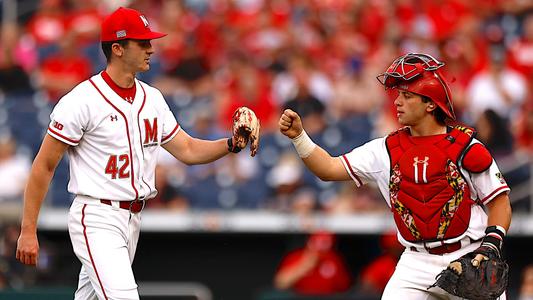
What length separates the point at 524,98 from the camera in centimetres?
1063

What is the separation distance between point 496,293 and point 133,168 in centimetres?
198

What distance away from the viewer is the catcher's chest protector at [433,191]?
5.48 metres

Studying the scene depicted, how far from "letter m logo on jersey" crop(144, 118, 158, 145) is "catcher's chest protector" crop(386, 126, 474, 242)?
1.32 metres

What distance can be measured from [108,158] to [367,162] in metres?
1.38

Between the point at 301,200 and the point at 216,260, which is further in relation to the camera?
the point at 216,260

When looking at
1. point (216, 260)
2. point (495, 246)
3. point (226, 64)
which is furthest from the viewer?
point (226, 64)

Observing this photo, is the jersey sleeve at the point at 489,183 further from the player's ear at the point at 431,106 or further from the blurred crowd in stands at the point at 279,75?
the blurred crowd in stands at the point at 279,75

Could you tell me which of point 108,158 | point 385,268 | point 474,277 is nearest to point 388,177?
point 474,277

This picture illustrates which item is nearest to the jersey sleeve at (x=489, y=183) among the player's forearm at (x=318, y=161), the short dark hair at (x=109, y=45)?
the player's forearm at (x=318, y=161)

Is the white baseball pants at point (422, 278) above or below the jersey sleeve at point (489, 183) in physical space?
below

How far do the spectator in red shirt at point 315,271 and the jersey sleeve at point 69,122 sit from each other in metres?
4.21

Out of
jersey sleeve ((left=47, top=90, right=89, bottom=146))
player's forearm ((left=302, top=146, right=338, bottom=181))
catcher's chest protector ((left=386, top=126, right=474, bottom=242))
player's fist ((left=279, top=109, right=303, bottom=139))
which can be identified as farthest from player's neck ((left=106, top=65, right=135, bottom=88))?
catcher's chest protector ((left=386, top=126, right=474, bottom=242))

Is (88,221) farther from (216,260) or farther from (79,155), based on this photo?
(216,260)

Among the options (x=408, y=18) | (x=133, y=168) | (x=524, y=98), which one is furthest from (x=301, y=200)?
(x=133, y=168)
